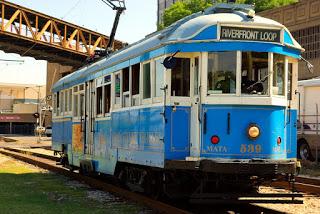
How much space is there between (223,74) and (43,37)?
41.4m

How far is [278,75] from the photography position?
9523 mm

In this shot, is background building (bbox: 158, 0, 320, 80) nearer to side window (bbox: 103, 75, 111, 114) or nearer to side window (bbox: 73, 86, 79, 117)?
side window (bbox: 73, 86, 79, 117)

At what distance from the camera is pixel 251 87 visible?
30.2ft

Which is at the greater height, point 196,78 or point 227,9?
point 227,9

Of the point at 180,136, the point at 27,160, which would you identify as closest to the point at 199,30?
the point at 180,136

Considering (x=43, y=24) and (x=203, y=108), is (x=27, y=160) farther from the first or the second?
(x=43, y=24)

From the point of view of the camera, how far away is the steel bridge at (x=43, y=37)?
149 feet

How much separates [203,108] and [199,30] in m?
1.29

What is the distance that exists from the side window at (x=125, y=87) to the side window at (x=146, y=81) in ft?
3.09

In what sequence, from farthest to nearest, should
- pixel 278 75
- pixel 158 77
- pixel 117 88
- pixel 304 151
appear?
pixel 304 151
pixel 117 88
pixel 158 77
pixel 278 75

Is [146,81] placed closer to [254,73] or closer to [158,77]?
[158,77]

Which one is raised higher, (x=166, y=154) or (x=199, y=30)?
(x=199, y=30)

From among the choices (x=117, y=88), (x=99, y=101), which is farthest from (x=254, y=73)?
(x=99, y=101)

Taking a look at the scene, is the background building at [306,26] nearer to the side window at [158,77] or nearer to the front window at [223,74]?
the side window at [158,77]
